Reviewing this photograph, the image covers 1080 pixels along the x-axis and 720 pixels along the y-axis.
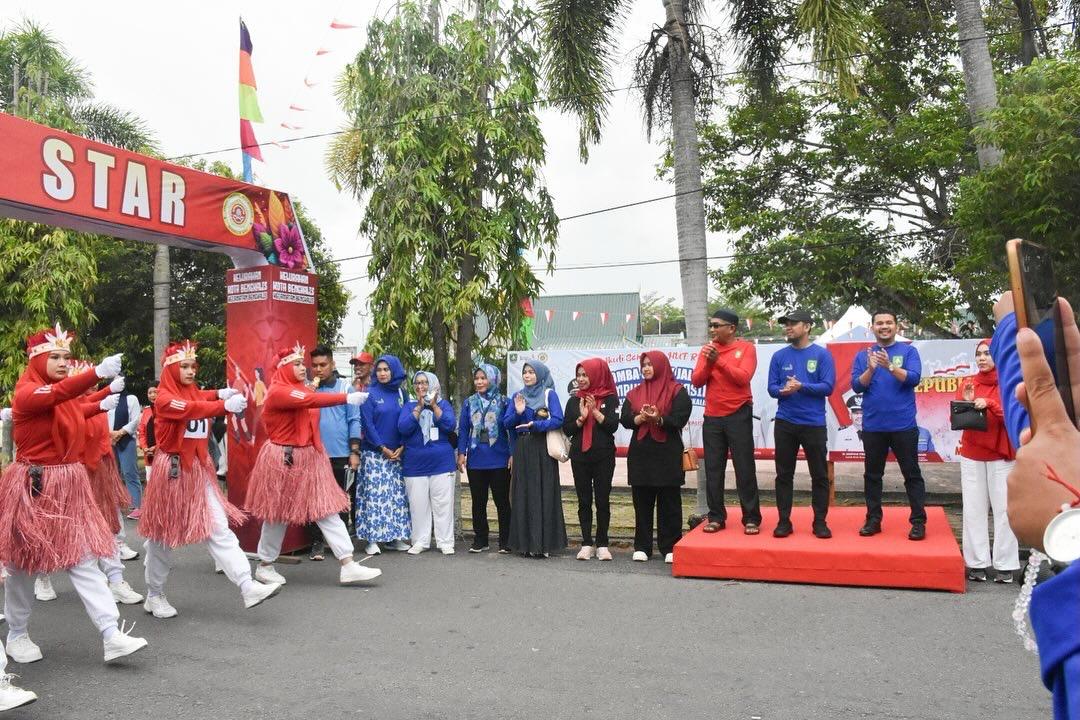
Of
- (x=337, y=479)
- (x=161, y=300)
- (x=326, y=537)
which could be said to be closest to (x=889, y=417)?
(x=326, y=537)

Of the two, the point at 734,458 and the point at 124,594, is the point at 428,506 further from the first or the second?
the point at 734,458

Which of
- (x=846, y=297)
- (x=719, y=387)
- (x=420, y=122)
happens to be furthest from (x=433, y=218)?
(x=846, y=297)

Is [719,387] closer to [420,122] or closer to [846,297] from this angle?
[420,122]

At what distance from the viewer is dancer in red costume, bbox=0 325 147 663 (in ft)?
15.3

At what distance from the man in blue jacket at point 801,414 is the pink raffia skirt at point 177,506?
14.0 feet

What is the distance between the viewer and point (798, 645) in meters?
4.90

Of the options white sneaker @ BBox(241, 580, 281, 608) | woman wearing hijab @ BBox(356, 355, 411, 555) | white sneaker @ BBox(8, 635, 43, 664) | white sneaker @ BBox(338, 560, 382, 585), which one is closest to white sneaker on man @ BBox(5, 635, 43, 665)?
white sneaker @ BBox(8, 635, 43, 664)

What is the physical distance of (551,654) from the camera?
4.85 metres

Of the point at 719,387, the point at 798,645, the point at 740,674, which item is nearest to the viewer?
the point at 740,674

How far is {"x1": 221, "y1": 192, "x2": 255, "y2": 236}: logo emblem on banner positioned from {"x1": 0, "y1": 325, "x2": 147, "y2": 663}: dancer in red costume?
2757mm

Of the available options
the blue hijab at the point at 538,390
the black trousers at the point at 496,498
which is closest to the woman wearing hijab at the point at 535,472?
the blue hijab at the point at 538,390

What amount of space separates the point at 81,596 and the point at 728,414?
4.82 m

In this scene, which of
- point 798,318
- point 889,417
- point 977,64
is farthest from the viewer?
point 977,64

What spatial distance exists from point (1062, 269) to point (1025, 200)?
667 mm
